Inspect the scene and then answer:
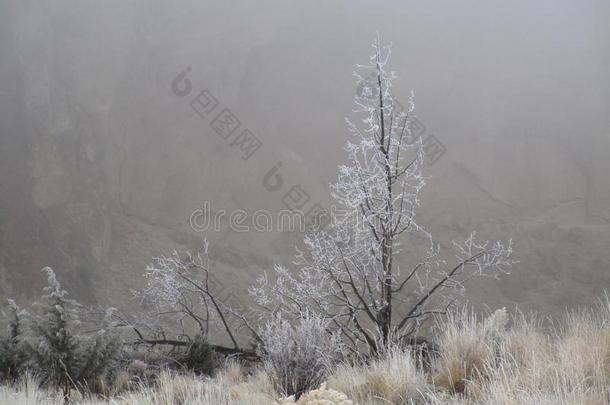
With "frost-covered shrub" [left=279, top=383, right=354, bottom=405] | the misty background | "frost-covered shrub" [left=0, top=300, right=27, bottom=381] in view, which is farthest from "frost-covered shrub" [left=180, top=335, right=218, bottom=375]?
"frost-covered shrub" [left=279, top=383, right=354, bottom=405]

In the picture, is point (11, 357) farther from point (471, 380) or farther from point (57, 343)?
point (471, 380)

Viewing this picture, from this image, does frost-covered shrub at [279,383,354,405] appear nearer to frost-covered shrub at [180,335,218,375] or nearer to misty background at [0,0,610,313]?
frost-covered shrub at [180,335,218,375]

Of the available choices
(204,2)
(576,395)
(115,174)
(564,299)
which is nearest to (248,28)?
(204,2)

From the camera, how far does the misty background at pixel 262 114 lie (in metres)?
9.95

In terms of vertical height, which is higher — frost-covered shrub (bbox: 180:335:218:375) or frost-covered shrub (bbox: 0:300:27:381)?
frost-covered shrub (bbox: 0:300:27:381)

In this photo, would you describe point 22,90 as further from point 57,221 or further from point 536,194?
point 536,194

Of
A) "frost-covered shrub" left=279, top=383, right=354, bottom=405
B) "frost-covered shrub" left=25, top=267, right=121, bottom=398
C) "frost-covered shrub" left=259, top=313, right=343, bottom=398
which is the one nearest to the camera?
"frost-covered shrub" left=279, top=383, right=354, bottom=405

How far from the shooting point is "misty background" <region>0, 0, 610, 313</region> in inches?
392

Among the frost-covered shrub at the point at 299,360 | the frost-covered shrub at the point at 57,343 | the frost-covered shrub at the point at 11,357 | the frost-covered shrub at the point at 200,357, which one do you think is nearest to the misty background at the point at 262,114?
the frost-covered shrub at the point at 200,357

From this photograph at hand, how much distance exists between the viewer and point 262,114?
10758mm

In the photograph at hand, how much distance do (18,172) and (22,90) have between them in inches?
61.2

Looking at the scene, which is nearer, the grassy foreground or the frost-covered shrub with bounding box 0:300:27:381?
the grassy foreground

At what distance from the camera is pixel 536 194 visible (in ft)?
33.3

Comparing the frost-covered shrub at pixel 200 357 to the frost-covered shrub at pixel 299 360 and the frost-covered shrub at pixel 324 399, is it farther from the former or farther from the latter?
the frost-covered shrub at pixel 324 399
